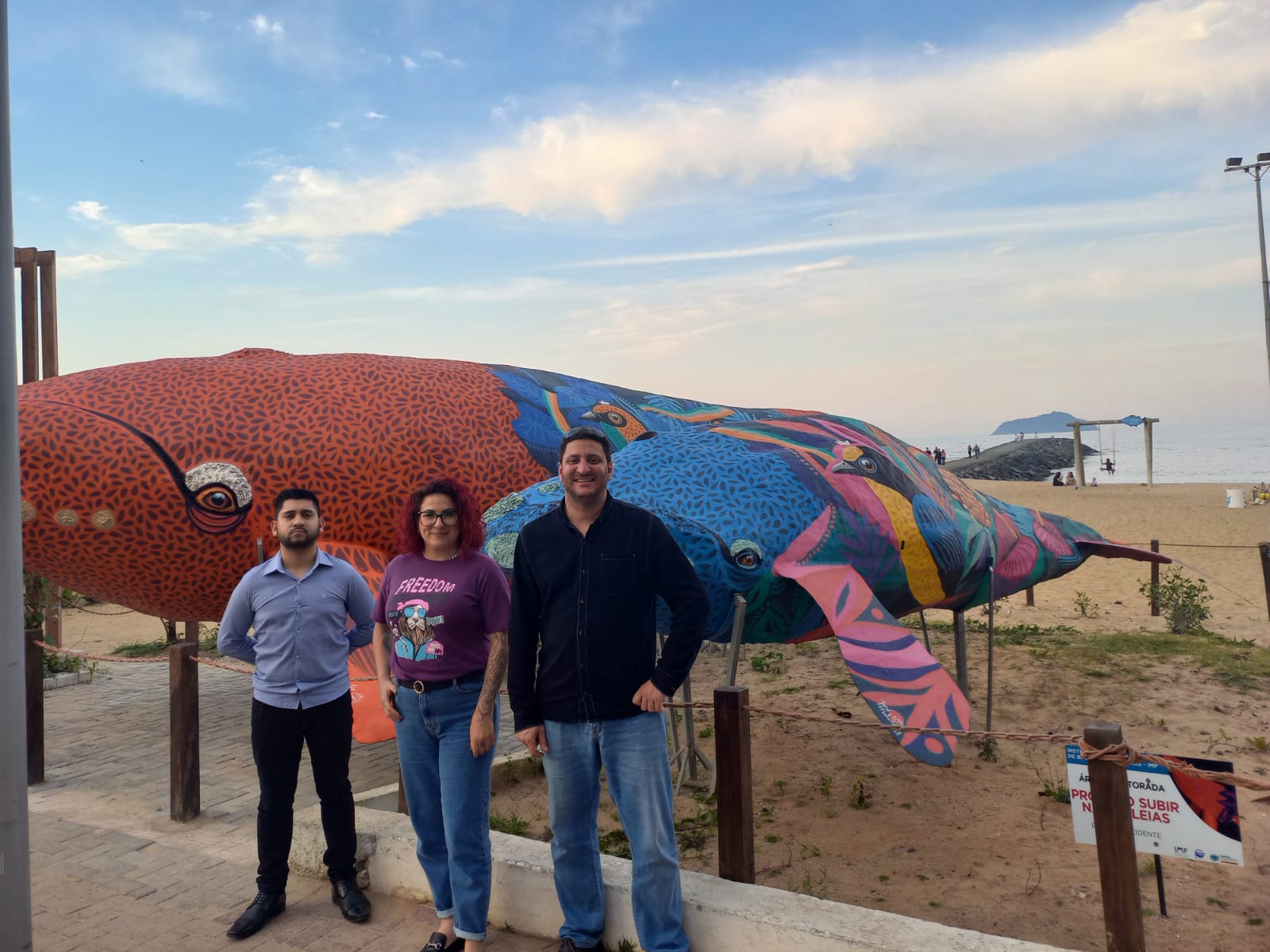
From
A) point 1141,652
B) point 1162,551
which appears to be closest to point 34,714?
point 1141,652

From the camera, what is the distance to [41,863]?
4.70 meters

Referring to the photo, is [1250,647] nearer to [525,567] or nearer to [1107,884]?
[1107,884]

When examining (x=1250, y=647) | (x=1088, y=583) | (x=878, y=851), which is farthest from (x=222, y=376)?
(x=1088, y=583)

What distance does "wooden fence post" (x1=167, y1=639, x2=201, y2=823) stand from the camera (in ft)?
17.3

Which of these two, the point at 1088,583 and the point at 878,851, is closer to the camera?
the point at 878,851

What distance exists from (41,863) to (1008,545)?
659 cm

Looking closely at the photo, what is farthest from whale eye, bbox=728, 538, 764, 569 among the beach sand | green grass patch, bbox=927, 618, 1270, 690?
green grass patch, bbox=927, 618, 1270, 690

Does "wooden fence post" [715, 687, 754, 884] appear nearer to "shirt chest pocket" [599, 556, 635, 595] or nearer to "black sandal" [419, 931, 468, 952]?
"shirt chest pocket" [599, 556, 635, 595]

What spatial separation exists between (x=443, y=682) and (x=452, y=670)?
58mm

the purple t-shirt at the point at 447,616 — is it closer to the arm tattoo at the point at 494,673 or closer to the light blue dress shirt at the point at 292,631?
the arm tattoo at the point at 494,673

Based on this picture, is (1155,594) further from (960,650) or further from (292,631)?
(292,631)

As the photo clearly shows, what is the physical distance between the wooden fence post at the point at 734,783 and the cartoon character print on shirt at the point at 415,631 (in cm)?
110

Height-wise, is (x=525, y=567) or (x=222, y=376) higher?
(x=222, y=376)

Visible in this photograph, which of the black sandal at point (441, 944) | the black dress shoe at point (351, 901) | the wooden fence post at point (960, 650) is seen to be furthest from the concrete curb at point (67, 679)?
the wooden fence post at point (960, 650)
